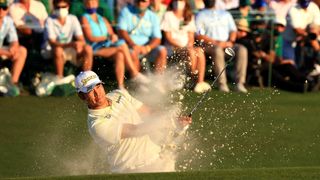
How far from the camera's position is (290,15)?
54.9 ft

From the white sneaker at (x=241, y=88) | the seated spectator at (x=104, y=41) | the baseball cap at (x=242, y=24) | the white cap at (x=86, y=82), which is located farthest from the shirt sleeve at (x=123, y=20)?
the white cap at (x=86, y=82)

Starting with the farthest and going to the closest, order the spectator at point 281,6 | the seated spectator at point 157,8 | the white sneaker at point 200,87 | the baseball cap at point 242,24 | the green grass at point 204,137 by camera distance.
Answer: the spectator at point 281,6 < the baseball cap at point 242,24 < the seated spectator at point 157,8 < the white sneaker at point 200,87 < the green grass at point 204,137

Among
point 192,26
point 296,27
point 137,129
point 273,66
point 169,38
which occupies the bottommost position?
point 273,66

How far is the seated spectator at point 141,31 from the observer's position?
49.9 feet

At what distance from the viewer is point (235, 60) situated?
15.9 m

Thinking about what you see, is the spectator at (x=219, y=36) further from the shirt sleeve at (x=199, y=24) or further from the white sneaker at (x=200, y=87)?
the white sneaker at (x=200, y=87)

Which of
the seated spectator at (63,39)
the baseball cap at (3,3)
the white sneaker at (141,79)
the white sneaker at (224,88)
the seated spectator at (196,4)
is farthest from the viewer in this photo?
the seated spectator at (196,4)

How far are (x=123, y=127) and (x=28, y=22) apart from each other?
6355mm

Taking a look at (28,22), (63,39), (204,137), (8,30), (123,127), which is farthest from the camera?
(28,22)

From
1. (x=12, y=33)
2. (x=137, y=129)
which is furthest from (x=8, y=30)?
(x=137, y=129)

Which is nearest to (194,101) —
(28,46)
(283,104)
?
(283,104)

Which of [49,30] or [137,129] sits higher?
[137,129]

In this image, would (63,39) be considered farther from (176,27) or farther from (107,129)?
(107,129)

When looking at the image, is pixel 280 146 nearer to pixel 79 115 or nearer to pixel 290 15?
pixel 79 115
